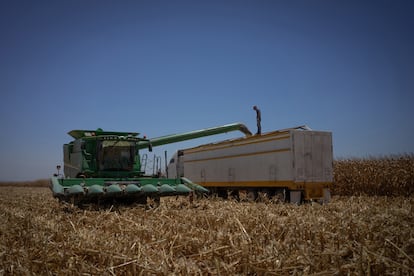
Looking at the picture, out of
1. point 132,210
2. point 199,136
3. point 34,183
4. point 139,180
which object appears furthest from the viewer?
point 34,183

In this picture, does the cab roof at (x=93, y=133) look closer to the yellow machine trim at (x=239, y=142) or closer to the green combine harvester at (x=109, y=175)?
the green combine harvester at (x=109, y=175)

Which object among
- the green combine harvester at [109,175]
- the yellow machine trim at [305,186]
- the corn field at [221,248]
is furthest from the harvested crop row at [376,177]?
the corn field at [221,248]

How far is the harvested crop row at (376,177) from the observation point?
55.9 ft

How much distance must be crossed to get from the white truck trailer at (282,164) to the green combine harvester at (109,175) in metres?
3.71

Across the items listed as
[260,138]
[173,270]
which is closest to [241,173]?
[260,138]

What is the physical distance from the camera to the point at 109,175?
38.5 feet

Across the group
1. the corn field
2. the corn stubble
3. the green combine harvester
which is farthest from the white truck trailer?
the corn stubble

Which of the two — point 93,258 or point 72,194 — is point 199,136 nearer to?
point 72,194

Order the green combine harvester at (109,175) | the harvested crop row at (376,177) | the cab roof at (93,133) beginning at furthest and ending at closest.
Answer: the harvested crop row at (376,177), the cab roof at (93,133), the green combine harvester at (109,175)

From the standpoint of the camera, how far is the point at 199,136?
57.4ft

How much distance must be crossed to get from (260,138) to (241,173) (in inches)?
79.0

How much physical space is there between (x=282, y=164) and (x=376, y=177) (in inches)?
252

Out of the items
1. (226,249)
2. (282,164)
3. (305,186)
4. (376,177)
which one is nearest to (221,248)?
(226,249)

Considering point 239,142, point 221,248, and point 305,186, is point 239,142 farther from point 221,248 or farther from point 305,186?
point 221,248
